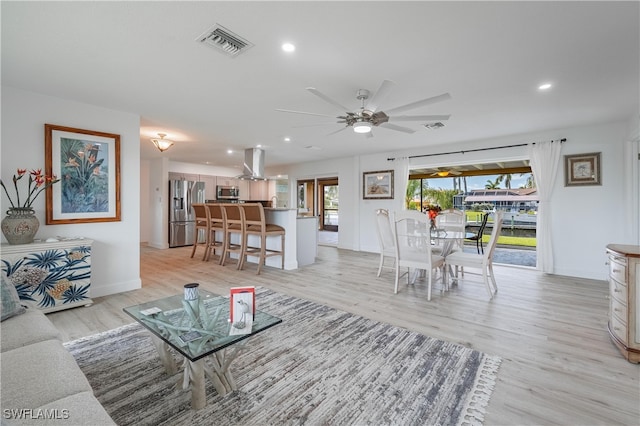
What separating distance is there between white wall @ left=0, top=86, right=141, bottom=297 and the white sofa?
2.00m

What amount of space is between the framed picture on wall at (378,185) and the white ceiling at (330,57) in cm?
269

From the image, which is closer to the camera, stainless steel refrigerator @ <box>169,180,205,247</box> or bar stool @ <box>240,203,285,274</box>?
bar stool @ <box>240,203,285,274</box>

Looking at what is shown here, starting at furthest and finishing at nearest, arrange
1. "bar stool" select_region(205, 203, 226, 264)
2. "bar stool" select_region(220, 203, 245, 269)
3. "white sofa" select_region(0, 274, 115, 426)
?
"bar stool" select_region(205, 203, 226, 264), "bar stool" select_region(220, 203, 245, 269), "white sofa" select_region(0, 274, 115, 426)

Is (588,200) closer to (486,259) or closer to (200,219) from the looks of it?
(486,259)

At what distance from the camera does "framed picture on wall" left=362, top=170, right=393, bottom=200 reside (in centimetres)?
648

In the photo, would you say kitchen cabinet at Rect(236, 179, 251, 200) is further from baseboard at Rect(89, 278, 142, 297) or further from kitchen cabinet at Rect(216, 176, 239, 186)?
baseboard at Rect(89, 278, 142, 297)

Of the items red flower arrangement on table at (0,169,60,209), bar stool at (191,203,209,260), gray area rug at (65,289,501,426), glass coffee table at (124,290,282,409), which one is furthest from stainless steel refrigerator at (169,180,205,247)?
glass coffee table at (124,290,282,409)

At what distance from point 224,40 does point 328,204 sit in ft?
25.2

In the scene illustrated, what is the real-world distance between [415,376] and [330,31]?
2.51 meters

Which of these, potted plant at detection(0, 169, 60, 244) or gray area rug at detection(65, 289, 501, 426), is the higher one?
potted plant at detection(0, 169, 60, 244)

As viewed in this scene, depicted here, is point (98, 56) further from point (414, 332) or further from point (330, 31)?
point (414, 332)

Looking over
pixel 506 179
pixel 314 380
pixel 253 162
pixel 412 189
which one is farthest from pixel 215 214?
pixel 506 179

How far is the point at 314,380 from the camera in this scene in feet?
5.95

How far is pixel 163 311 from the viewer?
191cm
